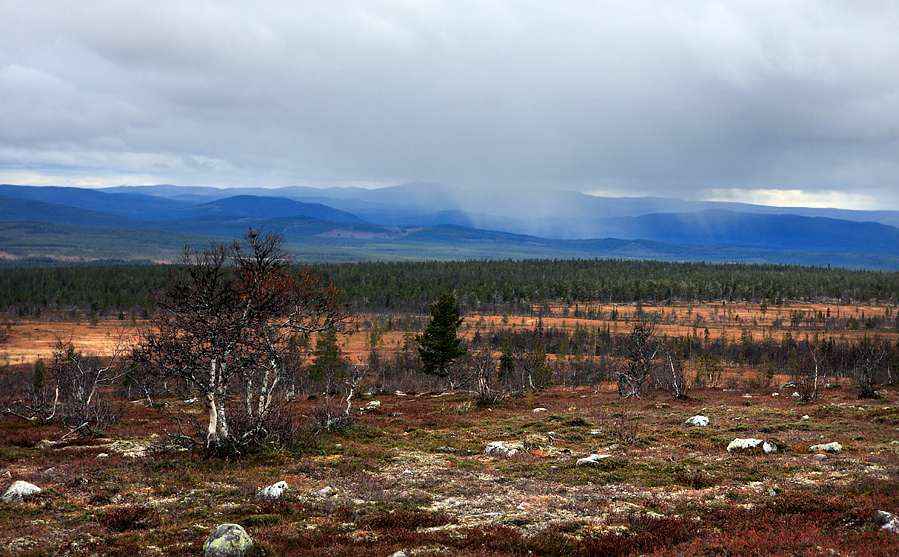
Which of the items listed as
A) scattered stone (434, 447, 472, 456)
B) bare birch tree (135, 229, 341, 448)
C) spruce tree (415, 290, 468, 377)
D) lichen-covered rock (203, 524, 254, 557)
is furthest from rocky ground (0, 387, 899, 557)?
spruce tree (415, 290, 468, 377)

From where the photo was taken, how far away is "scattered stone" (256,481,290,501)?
15.5m

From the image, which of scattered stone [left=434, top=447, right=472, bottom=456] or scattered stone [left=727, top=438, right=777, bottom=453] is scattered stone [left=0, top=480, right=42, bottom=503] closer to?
scattered stone [left=434, top=447, right=472, bottom=456]

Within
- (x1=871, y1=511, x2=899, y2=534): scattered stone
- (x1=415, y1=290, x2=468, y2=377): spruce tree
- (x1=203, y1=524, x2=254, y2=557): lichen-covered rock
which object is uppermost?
(x1=871, y1=511, x2=899, y2=534): scattered stone

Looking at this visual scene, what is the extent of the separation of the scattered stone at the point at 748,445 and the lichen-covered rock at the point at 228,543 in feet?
66.5

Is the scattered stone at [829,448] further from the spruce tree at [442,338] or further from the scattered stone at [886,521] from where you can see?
the spruce tree at [442,338]

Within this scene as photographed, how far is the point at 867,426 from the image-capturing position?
26469 mm

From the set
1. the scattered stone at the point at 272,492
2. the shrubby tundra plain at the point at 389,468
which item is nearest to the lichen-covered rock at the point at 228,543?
the shrubby tundra plain at the point at 389,468

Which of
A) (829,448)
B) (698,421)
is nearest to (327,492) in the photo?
(829,448)

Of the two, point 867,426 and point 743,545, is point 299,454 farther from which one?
point 867,426

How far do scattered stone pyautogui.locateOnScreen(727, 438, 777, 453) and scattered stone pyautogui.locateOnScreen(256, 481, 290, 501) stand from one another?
18.8m

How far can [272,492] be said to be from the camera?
15664 millimetres

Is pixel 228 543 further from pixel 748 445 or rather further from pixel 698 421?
pixel 698 421

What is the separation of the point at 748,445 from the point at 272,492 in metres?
20.1

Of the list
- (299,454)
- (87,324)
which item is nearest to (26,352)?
(87,324)
